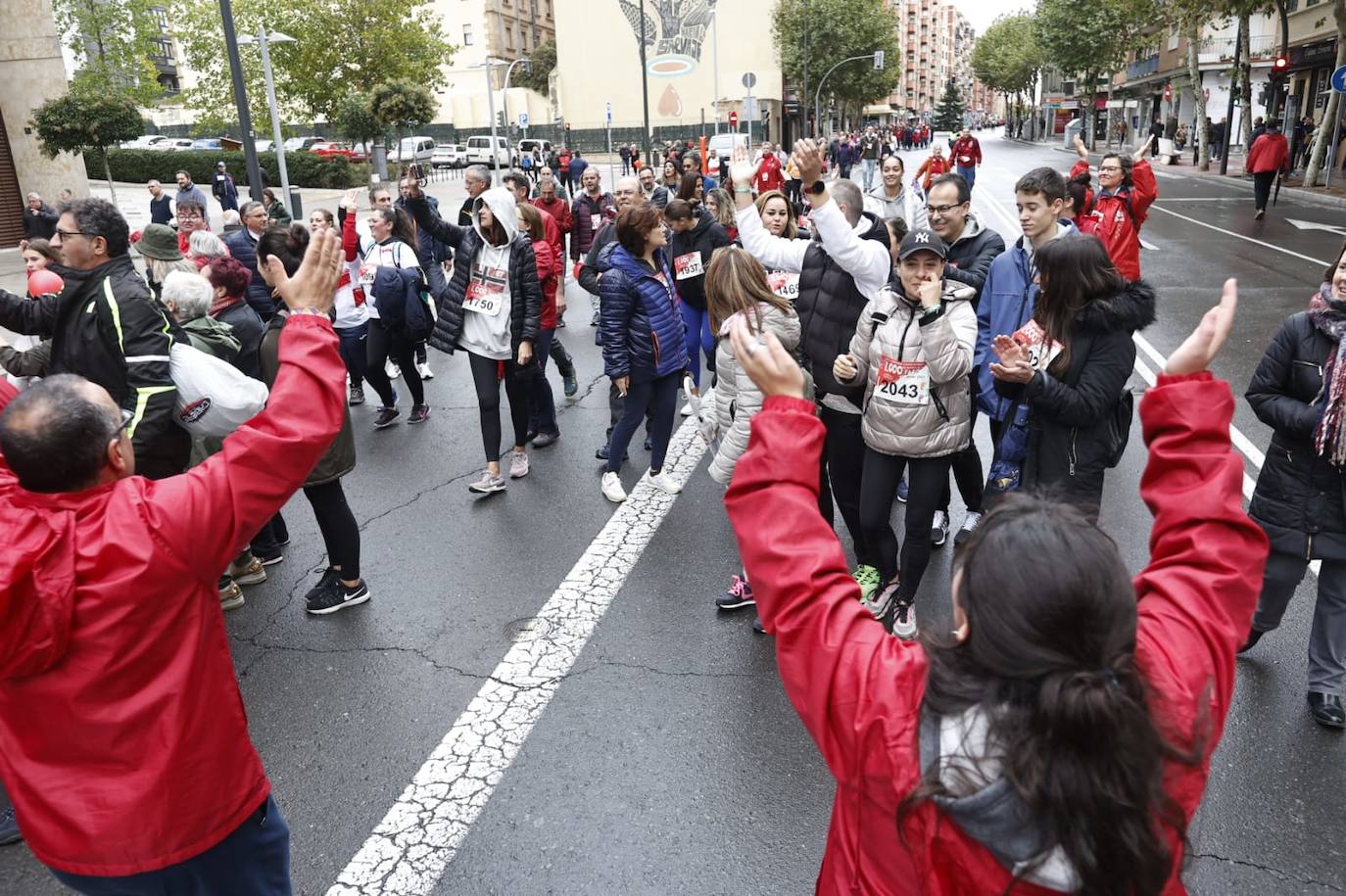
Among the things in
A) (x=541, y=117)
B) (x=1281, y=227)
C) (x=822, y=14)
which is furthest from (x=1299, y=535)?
(x=541, y=117)

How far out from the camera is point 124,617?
6.40 feet

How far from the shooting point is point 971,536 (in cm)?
147

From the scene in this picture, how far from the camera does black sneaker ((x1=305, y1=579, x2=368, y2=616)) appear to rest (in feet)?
16.3

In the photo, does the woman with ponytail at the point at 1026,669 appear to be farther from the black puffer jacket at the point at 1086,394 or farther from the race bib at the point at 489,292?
the race bib at the point at 489,292

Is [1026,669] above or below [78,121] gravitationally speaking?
below

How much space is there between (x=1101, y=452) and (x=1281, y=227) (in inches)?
732

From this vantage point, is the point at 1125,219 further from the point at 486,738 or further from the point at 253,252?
the point at 253,252

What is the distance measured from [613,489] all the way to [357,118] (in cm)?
3210

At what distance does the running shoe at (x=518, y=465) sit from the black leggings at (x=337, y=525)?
75.1 inches

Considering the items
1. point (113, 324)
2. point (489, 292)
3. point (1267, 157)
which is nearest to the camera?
point (113, 324)

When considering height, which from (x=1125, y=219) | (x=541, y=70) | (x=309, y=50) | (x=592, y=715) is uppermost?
(x=541, y=70)

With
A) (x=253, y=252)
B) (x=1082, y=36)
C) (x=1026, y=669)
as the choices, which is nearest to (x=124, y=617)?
(x=1026, y=669)

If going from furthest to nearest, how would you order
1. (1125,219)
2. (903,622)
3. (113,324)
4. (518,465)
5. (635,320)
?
(1125,219) → (518,465) → (635,320) → (903,622) → (113,324)

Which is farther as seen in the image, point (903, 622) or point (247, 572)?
point (247, 572)
